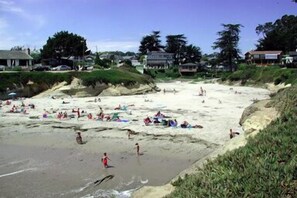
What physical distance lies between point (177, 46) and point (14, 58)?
80.0 m

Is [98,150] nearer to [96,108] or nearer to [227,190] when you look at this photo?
[227,190]

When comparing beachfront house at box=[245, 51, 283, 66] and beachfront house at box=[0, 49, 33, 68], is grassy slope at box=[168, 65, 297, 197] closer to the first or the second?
beachfront house at box=[0, 49, 33, 68]

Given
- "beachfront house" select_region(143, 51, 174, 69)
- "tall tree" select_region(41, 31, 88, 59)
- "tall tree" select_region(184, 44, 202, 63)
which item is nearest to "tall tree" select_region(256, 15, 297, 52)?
"tall tree" select_region(184, 44, 202, 63)

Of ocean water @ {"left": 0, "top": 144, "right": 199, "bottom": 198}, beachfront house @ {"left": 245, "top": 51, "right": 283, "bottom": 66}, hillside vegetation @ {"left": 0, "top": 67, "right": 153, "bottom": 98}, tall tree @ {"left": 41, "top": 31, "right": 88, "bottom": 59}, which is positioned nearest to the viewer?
ocean water @ {"left": 0, "top": 144, "right": 199, "bottom": 198}

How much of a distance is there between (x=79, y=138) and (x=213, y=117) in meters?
16.1

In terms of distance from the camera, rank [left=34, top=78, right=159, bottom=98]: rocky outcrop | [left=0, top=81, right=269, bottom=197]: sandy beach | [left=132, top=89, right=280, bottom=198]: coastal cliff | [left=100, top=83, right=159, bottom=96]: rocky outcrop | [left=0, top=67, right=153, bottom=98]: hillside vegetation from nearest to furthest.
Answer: [left=132, top=89, right=280, bottom=198]: coastal cliff, [left=0, top=81, right=269, bottom=197]: sandy beach, [left=0, top=67, right=153, bottom=98]: hillside vegetation, [left=34, top=78, right=159, bottom=98]: rocky outcrop, [left=100, top=83, right=159, bottom=96]: rocky outcrop

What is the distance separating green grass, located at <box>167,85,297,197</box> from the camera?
9.65 meters

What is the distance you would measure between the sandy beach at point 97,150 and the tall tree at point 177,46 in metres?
107

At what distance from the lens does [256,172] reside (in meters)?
10.5

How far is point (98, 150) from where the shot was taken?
2780cm

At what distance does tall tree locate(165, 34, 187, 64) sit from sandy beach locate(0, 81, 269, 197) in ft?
352

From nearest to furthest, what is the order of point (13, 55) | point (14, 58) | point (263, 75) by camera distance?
point (14, 58)
point (13, 55)
point (263, 75)

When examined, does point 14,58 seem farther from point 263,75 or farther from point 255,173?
point 255,173

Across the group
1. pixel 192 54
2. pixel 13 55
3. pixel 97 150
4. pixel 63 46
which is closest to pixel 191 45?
pixel 192 54
